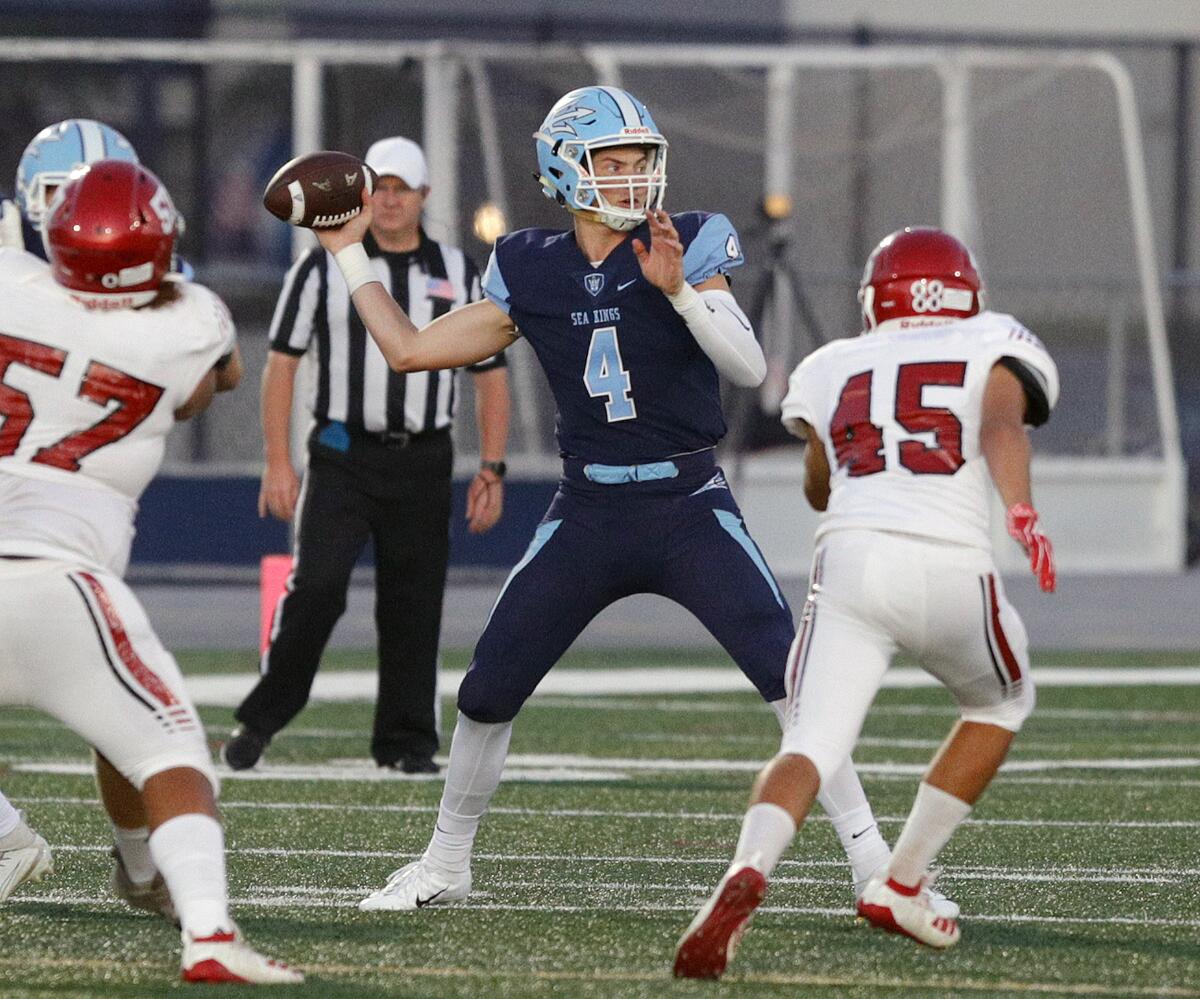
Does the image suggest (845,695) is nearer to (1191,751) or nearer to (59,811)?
(59,811)

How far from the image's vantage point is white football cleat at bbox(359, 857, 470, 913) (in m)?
5.10

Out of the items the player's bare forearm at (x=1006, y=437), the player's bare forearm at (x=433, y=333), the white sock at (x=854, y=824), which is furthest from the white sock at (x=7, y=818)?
the player's bare forearm at (x=1006, y=437)

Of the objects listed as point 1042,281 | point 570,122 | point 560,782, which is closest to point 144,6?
point 1042,281

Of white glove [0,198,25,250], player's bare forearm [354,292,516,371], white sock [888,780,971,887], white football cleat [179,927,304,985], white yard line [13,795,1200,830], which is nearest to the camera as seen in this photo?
white football cleat [179,927,304,985]

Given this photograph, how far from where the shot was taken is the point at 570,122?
5.11m

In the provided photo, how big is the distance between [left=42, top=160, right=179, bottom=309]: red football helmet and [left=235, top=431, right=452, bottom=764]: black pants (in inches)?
113

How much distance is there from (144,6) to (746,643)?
13.9 m

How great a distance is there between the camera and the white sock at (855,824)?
4.98 m

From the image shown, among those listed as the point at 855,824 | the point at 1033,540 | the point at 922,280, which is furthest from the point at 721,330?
the point at 855,824

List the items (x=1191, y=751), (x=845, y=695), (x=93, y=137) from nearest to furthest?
(x=845, y=695)
(x=93, y=137)
(x=1191, y=751)

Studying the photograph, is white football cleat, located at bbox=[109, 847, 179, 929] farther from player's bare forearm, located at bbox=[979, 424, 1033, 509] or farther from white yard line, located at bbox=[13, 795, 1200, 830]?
player's bare forearm, located at bbox=[979, 424, 1033, 509]

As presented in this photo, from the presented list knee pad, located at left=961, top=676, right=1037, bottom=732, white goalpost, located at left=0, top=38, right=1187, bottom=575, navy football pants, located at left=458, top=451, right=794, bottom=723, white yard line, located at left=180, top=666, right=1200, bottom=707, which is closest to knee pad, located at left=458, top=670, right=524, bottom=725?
navy football pants, located at left=458, top=451, right=794, bottom=723

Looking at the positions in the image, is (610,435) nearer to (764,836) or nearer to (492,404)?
(764,836)

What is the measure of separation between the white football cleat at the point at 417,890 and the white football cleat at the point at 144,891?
1.48 ft
